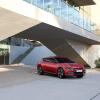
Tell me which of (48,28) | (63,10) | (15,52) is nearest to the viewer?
(48,28)

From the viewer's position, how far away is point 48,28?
2473 centimetres

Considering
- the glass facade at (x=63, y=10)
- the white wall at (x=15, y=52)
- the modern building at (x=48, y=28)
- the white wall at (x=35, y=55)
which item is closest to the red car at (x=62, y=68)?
the modern building at (x=48, y=28)

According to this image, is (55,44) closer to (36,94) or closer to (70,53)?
(70,53)

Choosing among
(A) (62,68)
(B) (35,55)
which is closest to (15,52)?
(B) (35,55)

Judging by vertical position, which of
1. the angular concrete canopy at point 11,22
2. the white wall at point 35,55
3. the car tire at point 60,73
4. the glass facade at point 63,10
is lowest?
the car tire at point 60,73

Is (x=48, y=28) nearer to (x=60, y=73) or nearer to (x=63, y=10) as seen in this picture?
(x=63, y=10)

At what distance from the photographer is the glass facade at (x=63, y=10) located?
72.2 feet

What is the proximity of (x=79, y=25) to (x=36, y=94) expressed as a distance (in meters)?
19.5

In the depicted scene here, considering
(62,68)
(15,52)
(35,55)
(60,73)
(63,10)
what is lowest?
(60,73)

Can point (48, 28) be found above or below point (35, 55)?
above

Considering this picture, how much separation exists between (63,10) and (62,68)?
6.83m

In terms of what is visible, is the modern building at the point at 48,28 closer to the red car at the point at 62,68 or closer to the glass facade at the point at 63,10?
the glass facade at the point at 63,10

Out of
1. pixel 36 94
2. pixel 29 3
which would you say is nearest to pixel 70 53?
pixel 29 3

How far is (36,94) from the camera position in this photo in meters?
13.2
